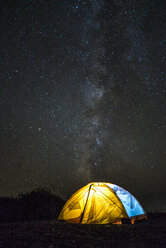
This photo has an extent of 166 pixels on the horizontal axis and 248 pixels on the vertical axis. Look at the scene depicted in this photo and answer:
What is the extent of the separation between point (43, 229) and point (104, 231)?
2001 mm

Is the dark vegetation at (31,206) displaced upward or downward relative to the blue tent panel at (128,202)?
downward

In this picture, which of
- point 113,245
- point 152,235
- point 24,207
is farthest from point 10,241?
point 24,207

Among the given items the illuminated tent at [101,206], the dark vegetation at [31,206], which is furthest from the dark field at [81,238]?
the dark vegetation at [31,206]

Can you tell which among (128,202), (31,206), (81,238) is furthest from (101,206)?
(31,206)

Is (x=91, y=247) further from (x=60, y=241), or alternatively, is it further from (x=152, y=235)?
(x=152, y=235)

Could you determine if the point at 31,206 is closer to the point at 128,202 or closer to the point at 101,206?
the point at 101,206

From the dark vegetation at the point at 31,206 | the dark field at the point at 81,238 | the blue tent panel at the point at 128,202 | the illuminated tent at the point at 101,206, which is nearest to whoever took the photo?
the dark field at the point at 81,238

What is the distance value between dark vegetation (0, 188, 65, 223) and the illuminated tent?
12.7ft

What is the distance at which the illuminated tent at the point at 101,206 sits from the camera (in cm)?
966

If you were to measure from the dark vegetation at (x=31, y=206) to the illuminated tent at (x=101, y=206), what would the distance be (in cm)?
386

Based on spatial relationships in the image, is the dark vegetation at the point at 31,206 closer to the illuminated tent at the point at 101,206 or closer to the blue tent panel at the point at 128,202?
the illuminated tent at the point at 101,206

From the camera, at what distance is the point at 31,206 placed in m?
15.7

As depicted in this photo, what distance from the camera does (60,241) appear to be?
5.86m

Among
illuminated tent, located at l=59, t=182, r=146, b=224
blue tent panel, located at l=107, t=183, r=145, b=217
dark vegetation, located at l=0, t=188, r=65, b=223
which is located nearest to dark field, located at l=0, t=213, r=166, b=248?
illuminated tent, located at l=59, t=182, r=146, b=224
